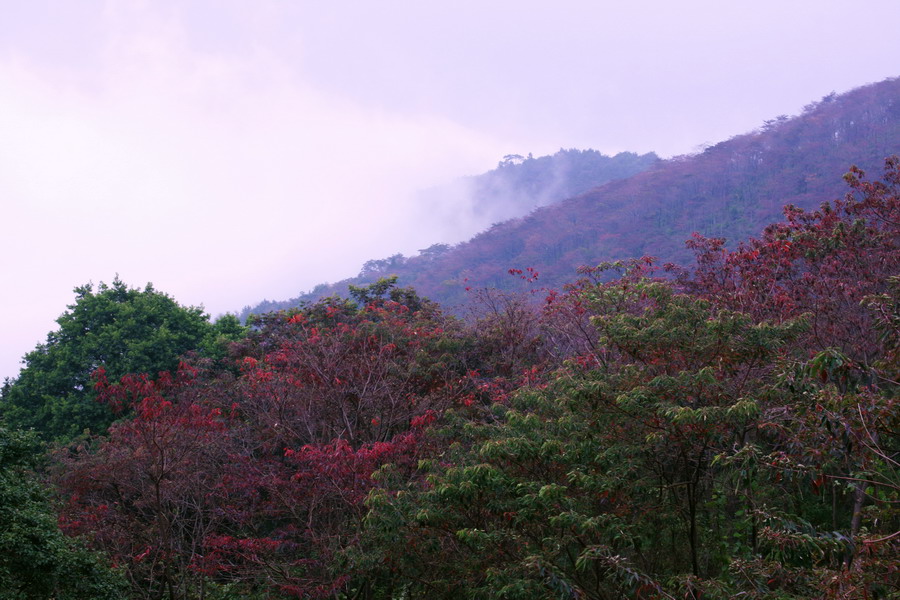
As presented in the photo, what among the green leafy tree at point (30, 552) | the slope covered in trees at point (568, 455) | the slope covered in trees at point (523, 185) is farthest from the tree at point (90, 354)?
the slope covered in trees at point (523, 185)

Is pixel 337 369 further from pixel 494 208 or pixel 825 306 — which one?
pixel 494 208

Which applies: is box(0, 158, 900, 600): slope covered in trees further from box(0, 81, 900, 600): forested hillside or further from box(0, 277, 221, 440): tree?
box(0, 277, 221, 440): tree

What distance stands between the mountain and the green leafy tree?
30.9m

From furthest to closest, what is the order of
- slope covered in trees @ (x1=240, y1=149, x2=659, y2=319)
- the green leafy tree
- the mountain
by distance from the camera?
slope covered in trees @ (x1=240, y1=149, x2=659, y2=319) < the mountain < the green leafy tree

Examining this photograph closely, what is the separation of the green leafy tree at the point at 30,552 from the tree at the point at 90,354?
9.07 meters

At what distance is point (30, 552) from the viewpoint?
6.32 metres

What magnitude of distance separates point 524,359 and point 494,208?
224 ft

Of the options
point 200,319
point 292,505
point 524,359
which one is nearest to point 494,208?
point 200,319

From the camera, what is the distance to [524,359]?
1337 centimetres

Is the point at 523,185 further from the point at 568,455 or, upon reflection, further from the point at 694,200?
the point at 568,455

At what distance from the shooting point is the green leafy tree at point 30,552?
6301 millimetres

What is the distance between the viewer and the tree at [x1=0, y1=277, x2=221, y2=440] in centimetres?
1590

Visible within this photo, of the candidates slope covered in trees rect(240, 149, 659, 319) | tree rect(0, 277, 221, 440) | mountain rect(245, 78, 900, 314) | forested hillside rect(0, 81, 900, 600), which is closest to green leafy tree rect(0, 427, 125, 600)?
forested hillside rect(0, 81, 900, 600)

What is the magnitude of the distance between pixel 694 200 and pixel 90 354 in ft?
120
